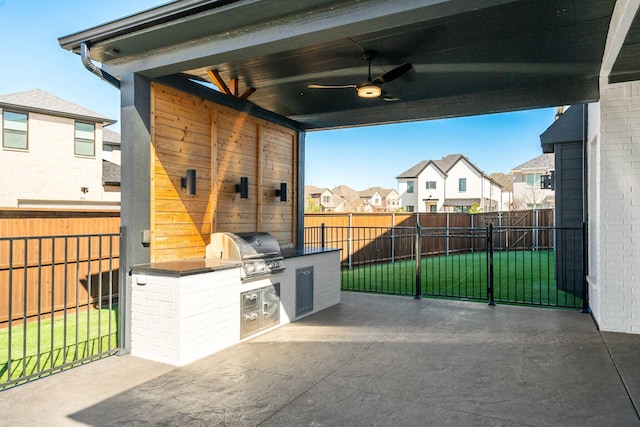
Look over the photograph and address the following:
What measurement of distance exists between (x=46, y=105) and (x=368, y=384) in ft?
49.5

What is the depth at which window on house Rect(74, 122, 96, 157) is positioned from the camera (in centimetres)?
1449

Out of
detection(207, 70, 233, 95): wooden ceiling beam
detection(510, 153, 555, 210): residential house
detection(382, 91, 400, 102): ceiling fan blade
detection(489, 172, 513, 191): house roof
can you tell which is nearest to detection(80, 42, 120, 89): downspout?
detection(207, 70, 233, 95): wooden ceiling beam

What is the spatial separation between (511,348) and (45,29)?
14688mm

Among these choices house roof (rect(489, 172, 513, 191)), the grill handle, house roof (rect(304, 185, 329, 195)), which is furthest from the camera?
house roof (rect(304, 185, 329, 195))

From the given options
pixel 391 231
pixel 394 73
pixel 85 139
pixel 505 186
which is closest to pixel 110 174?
pixel 85 139

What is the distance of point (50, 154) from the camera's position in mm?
13664

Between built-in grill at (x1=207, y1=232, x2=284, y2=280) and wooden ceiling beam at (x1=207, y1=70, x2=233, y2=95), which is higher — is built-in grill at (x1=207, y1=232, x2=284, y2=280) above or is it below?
below

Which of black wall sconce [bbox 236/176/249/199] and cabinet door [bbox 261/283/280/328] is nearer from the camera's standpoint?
cabinet door [bbox 261/283/280/328]

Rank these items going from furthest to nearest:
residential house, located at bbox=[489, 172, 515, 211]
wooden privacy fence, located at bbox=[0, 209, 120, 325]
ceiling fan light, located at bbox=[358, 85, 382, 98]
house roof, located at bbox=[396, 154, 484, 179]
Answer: residential house, located at bbox=[489, 172, 515, 211] → house roof, located at bbox=[396, 154, 484, 179] → wooden privacy fence, located at bbox=[0, 209, 120, 325] → ceiling fan light, located at bbox=[358, 85, 382, 98]

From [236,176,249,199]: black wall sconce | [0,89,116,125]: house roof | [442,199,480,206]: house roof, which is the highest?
[0,89,116,125]: house roof

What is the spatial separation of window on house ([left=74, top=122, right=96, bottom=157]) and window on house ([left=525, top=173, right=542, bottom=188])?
84.9 ft

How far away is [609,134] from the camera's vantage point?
464cm

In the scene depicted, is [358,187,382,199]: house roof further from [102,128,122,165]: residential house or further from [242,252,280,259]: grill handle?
[242,252,280,259]: grill handle

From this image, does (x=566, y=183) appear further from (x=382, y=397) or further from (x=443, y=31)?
(x=382, y=397)
